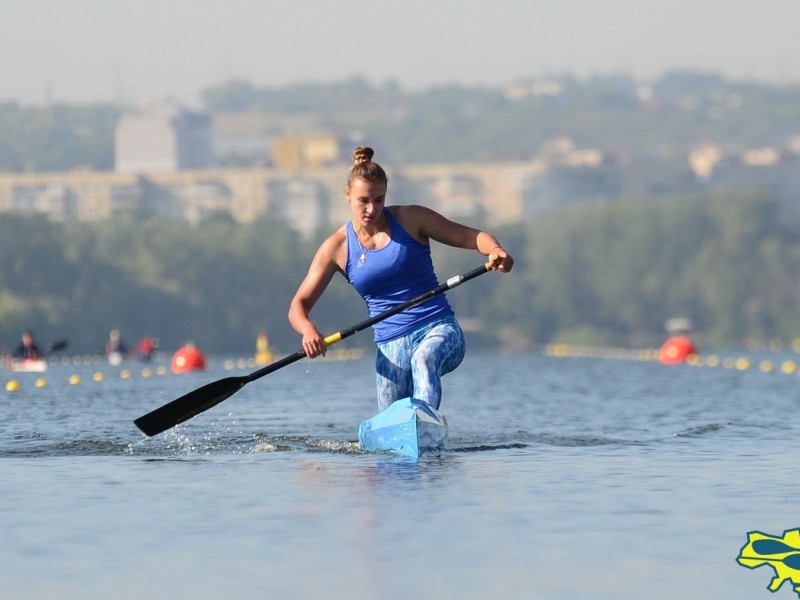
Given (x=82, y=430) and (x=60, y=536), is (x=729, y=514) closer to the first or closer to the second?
(x=60, y=536)

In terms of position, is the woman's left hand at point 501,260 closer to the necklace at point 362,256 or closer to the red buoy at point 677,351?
the necklace at point 362,256

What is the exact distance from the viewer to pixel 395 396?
1573 centimetres

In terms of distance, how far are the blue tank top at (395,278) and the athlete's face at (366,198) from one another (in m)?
0.26

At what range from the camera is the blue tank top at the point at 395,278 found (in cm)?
1492

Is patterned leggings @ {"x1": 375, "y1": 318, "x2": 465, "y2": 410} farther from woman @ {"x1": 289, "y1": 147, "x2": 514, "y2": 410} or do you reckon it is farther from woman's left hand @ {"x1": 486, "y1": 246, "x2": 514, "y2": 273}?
woman's left hand @ {"x1": 486, "y1": 246, "x2": 514, "y2": 273}

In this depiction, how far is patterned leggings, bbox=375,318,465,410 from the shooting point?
49.6 feet

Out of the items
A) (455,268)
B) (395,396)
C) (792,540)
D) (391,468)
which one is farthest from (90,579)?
(455,268)

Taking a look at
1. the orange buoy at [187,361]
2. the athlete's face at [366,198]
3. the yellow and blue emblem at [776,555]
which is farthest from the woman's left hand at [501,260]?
the orange buoy at [187,361]

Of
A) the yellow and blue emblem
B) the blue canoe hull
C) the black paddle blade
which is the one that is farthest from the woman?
the yellow and blue emblem

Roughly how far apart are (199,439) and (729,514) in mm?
7314

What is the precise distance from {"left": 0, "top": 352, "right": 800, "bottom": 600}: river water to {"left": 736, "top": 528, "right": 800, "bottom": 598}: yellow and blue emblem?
0.08 metres

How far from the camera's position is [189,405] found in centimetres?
1678

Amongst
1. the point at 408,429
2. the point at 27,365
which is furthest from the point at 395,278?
the point at 27,365

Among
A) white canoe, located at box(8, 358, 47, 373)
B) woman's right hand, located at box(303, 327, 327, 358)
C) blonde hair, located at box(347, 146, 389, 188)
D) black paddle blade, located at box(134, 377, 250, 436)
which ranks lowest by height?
black paddle blade, located at box(134, 377, 250, 436)
